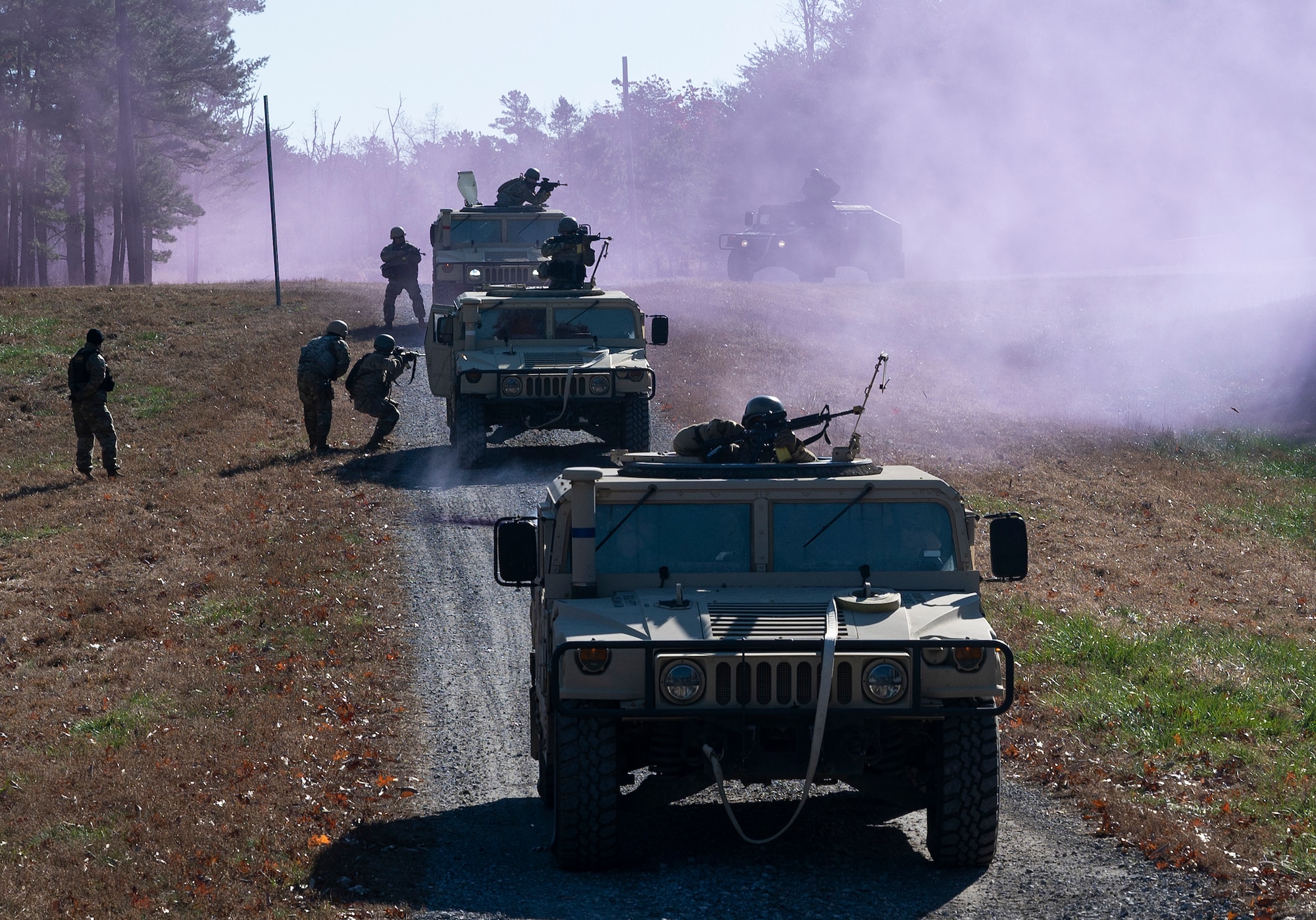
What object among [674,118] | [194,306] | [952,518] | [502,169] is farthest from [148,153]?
[502,169]

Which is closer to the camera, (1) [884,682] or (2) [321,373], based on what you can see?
(1) [884,682]

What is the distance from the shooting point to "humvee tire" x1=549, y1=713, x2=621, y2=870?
19.8 feet

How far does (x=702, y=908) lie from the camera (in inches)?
229

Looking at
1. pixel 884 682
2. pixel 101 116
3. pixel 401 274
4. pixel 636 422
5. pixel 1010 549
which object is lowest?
pixel 884 682

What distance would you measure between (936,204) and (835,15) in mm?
17998

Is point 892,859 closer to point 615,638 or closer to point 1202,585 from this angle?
point 615,638

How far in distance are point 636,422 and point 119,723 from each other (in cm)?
796

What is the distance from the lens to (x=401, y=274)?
24.9 metres

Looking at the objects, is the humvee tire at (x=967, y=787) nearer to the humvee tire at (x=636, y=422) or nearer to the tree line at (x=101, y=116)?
the humvee tire at (x=636, y=422)

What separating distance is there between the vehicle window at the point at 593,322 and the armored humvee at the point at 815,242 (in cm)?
2490

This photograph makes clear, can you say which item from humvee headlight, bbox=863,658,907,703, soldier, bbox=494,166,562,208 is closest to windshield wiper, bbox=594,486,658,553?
humvee headlight, bbox=863,658,907,703

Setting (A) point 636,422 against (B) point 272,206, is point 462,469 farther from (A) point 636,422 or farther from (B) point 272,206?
(B) point 272,206

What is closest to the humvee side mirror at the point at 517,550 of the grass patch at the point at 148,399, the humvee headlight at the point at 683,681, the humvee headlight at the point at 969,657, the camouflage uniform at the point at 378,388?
the humvee headlight at the point at 683,681

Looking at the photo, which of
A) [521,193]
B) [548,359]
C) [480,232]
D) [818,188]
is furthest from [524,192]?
[818,188]
